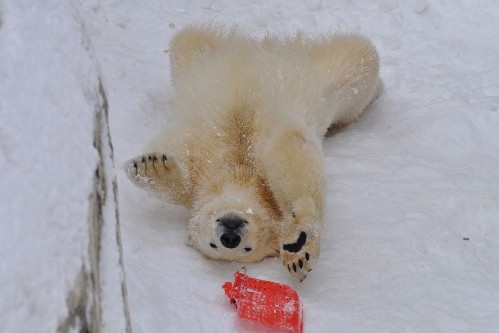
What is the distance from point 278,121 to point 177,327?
145 centimetres

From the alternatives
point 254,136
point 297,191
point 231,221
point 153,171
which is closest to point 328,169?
point 254,136

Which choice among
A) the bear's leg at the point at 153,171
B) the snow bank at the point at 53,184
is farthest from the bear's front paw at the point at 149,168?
the snow bank at the point at 53,184

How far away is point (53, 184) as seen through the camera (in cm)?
136

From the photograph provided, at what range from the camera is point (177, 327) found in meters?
2.34

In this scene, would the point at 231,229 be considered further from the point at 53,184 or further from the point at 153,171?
the point at 53,184

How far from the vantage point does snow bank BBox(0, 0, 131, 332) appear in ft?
4.00

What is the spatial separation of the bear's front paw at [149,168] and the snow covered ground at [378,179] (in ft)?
0.64

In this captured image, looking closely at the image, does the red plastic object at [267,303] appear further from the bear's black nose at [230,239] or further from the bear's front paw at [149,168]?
the bear's front paw at [149,168]

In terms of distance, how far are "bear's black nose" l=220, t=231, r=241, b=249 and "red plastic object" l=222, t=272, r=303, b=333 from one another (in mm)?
343

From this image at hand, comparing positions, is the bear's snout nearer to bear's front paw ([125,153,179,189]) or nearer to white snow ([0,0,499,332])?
white snow ([0,0,499,332])

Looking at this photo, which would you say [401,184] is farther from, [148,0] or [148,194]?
[148,0]

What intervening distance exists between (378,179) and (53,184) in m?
2.57

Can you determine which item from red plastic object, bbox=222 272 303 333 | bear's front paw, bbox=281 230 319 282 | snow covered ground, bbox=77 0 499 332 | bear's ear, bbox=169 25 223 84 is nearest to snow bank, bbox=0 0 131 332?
snow covered ground, bbox=77 0 499 332

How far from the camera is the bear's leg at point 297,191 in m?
2.91
